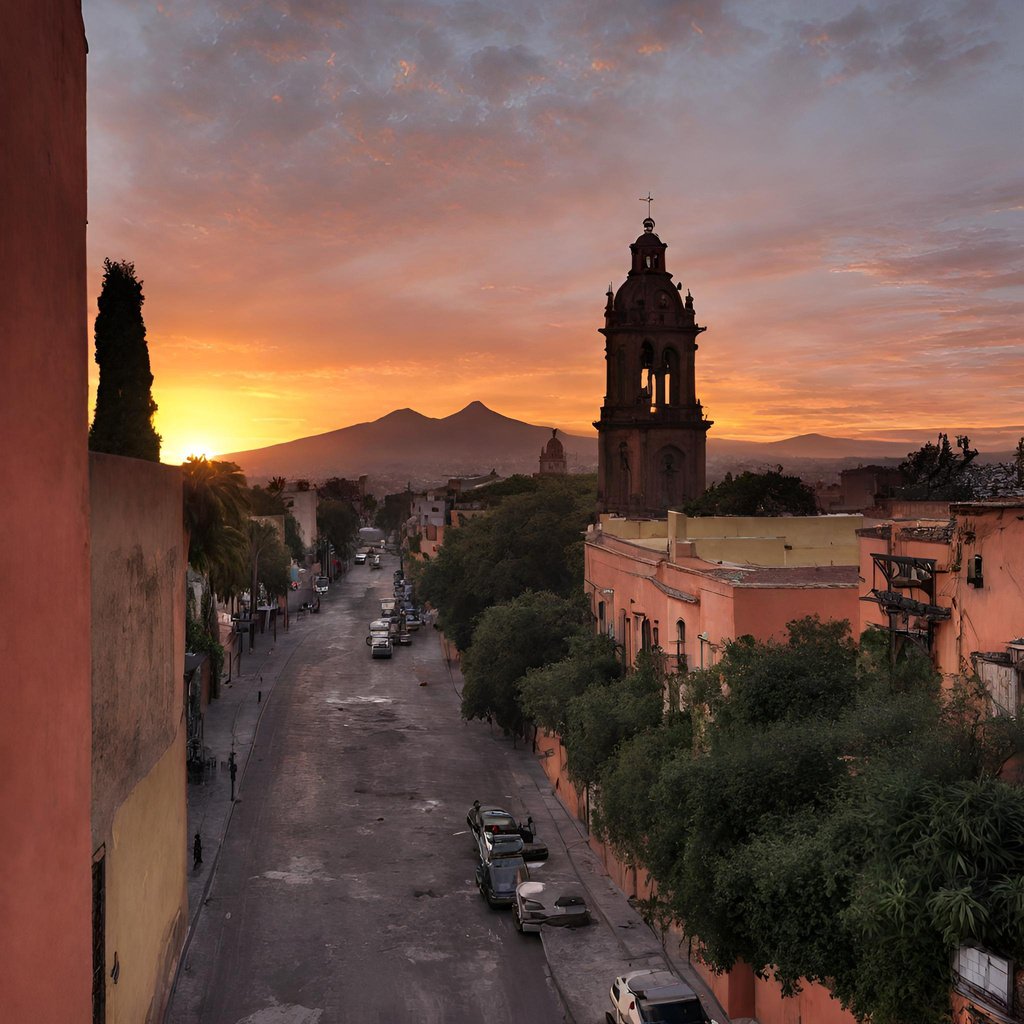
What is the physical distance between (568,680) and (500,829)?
13.3 feet

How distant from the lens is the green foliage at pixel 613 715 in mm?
21656

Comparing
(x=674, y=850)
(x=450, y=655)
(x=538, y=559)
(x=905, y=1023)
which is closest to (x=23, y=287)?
(x=905, y=1023)

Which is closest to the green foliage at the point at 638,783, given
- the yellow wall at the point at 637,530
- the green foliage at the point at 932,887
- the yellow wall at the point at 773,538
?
the yellow wall at the point at 773,538

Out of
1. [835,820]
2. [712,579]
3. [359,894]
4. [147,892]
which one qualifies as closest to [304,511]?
[359,894]

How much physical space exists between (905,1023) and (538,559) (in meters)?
37.8

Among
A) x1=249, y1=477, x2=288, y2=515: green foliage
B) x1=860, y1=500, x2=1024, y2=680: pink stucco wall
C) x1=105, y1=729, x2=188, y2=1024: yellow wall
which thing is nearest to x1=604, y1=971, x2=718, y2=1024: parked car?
x1=860, y1=500, x2=1024, y2=680: pink stucco wall

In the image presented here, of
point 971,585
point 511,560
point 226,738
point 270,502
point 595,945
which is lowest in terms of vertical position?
point 595,945

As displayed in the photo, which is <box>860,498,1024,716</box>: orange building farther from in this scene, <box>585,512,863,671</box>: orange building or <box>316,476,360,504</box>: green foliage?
<box>316,476,360,504</box>: green foliage

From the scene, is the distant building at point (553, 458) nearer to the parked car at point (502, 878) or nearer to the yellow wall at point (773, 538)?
the yellow wall at point (773, 538)

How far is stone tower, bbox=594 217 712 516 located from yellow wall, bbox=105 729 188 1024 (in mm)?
30932

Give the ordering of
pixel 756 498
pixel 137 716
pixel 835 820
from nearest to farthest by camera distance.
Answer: pixel 835 820, pixel 137 716, pixel 756 498

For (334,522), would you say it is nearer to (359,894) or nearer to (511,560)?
(511,560)

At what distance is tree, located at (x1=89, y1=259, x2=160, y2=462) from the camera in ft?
76.0

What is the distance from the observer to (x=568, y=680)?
26.9 metres
